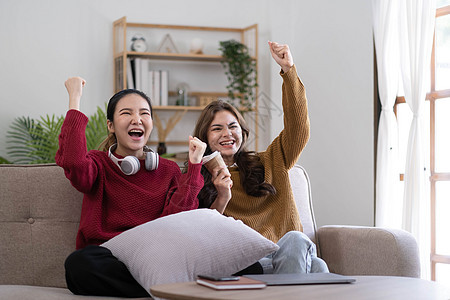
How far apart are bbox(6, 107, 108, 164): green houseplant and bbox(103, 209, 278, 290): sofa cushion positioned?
7.22 ft

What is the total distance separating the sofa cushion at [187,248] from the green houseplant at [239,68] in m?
2.71

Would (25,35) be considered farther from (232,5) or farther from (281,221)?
(281,221)

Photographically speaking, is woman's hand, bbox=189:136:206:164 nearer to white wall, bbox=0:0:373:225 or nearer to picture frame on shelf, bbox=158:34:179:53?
white wall, bbox=0:0:373:225

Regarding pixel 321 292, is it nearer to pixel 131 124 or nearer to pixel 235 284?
pixel 235 284

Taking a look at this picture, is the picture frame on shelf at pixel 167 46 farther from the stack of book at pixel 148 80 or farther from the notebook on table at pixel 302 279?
the notebook on table at pixel 302 279

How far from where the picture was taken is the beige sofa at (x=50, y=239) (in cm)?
196

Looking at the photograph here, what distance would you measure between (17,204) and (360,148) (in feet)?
7.55

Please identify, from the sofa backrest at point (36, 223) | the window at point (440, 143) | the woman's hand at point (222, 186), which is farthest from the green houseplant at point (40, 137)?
the window at point (440, 143)

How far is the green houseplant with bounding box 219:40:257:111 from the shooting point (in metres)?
4.33

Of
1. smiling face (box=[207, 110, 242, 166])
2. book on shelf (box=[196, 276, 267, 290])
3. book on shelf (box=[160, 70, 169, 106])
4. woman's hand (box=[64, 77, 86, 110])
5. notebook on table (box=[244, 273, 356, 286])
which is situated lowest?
notebook on table (box=[244, 273, 356, 286])

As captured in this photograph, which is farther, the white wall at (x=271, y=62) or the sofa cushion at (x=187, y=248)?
the white wall at (x=271, y=62)

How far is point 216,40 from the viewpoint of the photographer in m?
4.57

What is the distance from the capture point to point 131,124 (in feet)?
7.05

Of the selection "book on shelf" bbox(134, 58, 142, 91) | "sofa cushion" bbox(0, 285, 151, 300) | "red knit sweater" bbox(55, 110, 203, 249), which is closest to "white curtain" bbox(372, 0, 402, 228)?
"red knit sweater" bbox(55, 110, 203, 249)
